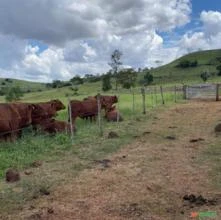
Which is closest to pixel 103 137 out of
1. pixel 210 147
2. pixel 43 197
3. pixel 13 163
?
pixel 210 147

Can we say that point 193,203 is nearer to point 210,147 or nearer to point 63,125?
point 210,147

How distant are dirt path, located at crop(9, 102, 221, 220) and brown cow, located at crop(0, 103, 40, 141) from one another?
3.66m

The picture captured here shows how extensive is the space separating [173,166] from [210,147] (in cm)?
259

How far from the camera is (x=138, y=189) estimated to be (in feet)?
24.0

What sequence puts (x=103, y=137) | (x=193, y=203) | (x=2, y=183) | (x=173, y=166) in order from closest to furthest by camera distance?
(x=193, y=203)
(x=2, y=183)
(x=173, y=166)
(x=103, y=137)

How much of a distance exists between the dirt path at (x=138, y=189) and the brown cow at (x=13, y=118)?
3665 mm

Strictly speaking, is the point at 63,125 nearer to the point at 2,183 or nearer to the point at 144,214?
the point at 2,183

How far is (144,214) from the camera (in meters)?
6.08

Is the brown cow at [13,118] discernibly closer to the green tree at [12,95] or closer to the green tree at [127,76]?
the green tree at [12,95]

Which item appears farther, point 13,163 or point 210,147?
point 210,147

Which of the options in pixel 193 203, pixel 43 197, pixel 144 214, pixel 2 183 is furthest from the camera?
pixel 2 183

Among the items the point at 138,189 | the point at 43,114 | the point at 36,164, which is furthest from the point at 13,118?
the point at 138,189

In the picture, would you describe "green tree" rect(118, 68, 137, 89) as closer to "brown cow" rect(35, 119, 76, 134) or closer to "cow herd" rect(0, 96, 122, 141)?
"cow herd" rect(0, 96, 122, 141)

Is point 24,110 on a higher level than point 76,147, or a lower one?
higher
